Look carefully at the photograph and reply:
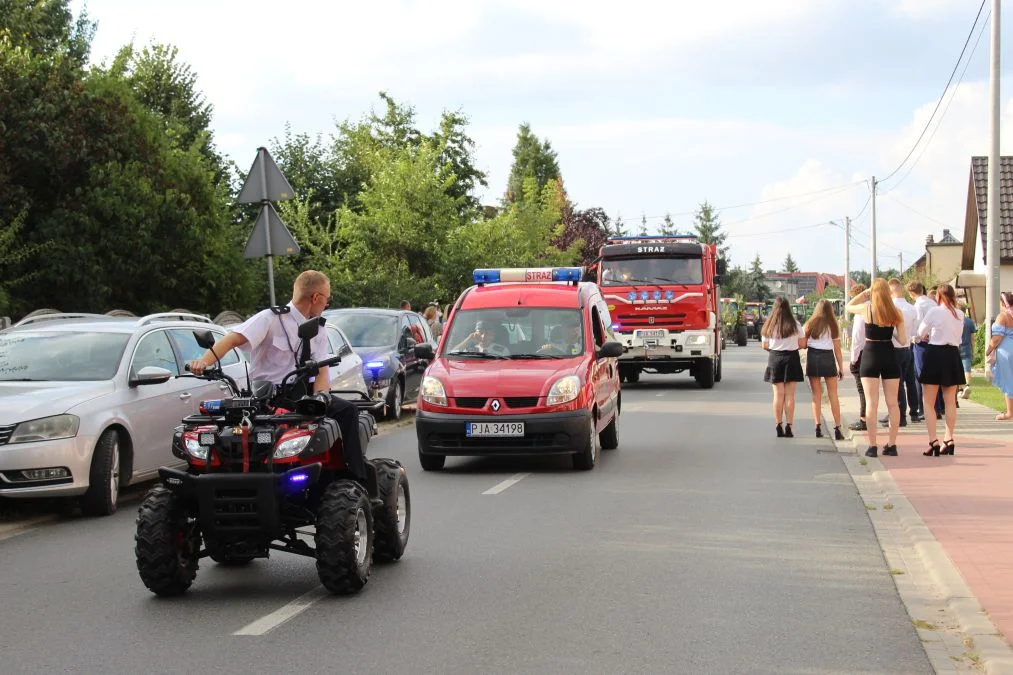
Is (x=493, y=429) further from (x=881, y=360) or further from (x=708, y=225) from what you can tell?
(x=708, y=225)

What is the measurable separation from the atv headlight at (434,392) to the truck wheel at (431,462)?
0.55 meters

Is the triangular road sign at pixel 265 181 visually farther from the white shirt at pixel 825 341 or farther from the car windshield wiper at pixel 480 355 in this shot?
the white shirt at pixel 825 341

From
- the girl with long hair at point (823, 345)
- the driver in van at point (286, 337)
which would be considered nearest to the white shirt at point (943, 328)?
the girl with long hair at point (823, 345)

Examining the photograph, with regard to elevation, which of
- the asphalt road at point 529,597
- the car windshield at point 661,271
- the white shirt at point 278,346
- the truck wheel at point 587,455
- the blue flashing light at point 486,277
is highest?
the car windshield at point 661,271

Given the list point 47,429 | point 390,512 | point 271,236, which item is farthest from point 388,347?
point 390,512

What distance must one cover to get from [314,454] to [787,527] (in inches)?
165

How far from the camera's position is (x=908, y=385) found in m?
18.5

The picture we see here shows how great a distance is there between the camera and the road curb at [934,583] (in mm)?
5949

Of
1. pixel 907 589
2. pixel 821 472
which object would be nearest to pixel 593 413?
pixel 821 472

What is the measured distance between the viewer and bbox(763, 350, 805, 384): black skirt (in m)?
16.2

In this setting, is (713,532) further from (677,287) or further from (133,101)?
(133,101)

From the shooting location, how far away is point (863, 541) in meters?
9.22

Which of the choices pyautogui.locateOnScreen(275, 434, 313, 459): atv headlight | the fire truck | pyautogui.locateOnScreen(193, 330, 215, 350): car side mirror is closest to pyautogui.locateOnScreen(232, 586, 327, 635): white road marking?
pyautogui.locateOnScreen(275, 434, 313, 459): atv headlight

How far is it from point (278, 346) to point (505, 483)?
5.16 meters
